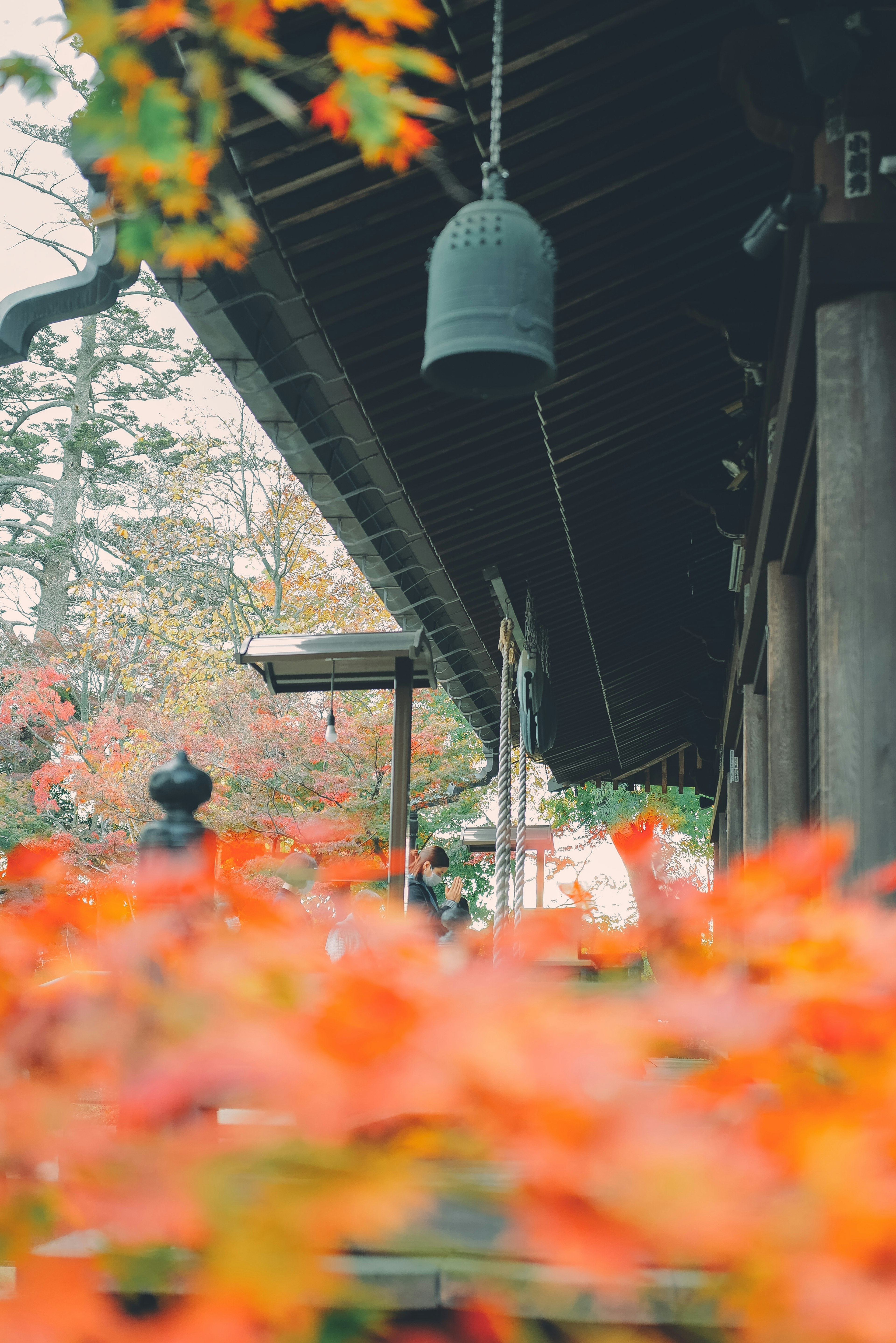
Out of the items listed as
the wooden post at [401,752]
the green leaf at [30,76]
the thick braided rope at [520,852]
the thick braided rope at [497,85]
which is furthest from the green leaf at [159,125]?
the wooden post at [401,752]

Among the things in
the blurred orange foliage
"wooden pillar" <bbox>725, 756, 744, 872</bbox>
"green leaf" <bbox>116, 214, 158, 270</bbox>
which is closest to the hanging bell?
"green leaf" <bbox>116, 214, 158, 270</bbox>

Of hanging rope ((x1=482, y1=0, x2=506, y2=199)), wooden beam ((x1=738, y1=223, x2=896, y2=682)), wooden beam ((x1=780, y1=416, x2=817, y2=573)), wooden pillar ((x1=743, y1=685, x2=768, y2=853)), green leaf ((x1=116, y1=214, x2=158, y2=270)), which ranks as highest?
hanging rope ((x1=482, y1=0, x2=506, y2=199))

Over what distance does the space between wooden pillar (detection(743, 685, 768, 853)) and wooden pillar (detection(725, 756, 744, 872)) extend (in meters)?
0.90

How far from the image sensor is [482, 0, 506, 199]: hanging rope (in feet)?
9.22

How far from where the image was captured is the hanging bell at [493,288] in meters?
2.96

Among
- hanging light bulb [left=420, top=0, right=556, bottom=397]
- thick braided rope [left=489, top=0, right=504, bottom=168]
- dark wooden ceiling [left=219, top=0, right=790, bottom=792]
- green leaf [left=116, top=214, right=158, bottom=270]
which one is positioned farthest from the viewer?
dark wooden ceiling [left=219, top=0, right=790, bottom=792]

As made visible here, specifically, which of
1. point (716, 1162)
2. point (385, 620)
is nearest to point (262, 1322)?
point (716, 1162)

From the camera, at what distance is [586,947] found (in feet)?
32.4

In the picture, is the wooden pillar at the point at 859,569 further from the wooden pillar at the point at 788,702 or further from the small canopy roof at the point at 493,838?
the small canopy roof at the point at 493,838

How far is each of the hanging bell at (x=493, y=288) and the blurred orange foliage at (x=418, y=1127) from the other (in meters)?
1.86

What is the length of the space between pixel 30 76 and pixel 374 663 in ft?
21.5

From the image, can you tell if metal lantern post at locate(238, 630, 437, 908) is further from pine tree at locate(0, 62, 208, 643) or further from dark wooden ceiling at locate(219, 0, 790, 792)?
pine tree at locate(0, 62, 208, 643)

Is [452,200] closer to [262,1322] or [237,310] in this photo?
[237,310]

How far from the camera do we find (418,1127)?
136cm
